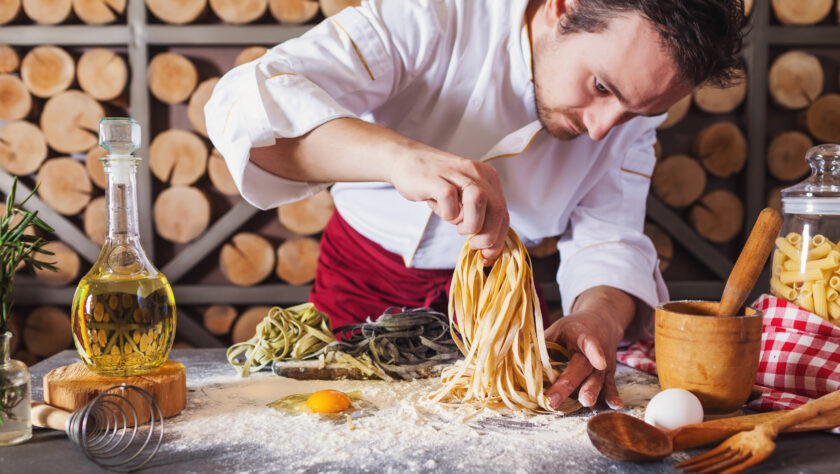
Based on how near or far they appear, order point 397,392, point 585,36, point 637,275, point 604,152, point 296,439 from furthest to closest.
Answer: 1. point 604,152
2. point 637,275
3. point 585,36
4. point 397,392
5. point 296,439

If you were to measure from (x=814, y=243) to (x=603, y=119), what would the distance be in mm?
500

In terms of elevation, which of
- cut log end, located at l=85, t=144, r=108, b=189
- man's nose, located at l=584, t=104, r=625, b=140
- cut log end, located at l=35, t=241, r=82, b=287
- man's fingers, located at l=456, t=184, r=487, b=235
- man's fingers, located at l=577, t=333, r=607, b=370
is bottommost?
cut log end, located at l=35, t=241, r=82, b=287

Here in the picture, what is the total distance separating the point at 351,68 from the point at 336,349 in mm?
633

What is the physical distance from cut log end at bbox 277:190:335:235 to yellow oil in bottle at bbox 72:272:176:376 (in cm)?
186

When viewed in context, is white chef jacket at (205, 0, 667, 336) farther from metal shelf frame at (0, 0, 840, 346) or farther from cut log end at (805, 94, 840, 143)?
cut log end at (805, 94, 840, 143)

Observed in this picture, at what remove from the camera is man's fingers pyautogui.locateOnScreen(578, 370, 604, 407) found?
1136mm

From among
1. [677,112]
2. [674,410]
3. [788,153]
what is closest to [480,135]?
[674,410]

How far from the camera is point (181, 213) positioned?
117 inches

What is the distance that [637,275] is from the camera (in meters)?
1.68

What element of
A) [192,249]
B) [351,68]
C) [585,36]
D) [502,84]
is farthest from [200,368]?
[192,249]

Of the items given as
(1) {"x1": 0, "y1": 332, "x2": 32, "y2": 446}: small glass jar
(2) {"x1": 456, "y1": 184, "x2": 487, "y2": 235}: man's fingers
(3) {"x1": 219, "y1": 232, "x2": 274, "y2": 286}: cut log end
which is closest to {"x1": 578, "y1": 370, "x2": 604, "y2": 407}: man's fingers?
(2) {"x1": 456, "y1": 184, "x2": 487, "y2": 235}: man's fingers

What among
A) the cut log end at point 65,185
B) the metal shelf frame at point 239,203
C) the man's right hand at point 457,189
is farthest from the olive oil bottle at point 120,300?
the cut log end at point 65,185

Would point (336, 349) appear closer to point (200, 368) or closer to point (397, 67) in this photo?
→ point (200, 368)

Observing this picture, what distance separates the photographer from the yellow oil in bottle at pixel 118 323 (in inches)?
43.1
